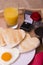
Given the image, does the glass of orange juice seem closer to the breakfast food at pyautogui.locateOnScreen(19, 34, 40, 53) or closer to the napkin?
the breakfast food at pyautogui.locateOnScreen(19, 34, 40, 53)

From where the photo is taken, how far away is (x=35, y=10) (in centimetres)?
113

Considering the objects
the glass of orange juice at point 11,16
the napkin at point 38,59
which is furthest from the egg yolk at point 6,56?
the glass of orange juice at point 11,16

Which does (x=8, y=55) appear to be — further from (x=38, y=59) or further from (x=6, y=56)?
(x=38, y=59)

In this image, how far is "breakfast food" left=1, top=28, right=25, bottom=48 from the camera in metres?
0.91

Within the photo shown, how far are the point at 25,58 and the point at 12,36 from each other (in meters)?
0.15

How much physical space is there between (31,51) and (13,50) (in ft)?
0.27

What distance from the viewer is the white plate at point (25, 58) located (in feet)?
2.72

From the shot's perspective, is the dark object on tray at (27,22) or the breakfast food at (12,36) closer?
the breakfast food at (12,36)

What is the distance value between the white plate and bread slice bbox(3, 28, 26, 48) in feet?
0.24

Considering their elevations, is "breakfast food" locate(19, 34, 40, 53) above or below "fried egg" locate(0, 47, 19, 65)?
above

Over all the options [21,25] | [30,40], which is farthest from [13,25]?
[30,40]

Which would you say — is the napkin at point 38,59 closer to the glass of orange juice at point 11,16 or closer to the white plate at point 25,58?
the white plate at point 25,58

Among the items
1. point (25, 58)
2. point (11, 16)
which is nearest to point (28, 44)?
point (25, 58)

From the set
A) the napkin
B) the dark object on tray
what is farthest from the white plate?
the dark object on tray
